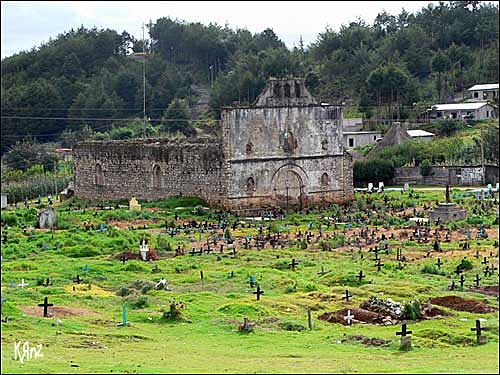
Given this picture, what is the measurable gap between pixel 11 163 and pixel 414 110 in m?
29.8

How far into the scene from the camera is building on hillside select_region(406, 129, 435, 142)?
2590 inches

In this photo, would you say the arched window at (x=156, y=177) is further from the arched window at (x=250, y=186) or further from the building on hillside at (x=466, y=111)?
the building on hillside at (x=466, y=111)

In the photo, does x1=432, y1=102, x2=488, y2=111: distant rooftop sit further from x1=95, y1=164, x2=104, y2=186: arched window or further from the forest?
x1=95, y1=164, x2=104, y2=186: arched window

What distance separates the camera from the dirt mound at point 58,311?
21.9 metres

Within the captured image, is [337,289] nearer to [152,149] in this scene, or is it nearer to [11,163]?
[152,149]

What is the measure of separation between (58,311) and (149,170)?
28.9 meters

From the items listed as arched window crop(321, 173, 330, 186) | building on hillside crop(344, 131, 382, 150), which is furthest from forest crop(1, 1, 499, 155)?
arched window crop(321, 173, 330, 186)

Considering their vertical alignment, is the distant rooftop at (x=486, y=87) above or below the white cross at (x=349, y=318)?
above

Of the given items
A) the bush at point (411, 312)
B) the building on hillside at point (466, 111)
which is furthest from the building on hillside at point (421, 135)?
the bush at point (411, 312)

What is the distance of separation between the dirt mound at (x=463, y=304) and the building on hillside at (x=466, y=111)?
48.3 metres

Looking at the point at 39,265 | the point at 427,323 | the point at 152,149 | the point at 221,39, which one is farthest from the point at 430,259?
the point at 221,39

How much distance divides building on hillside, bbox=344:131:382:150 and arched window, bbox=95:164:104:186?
20351mm

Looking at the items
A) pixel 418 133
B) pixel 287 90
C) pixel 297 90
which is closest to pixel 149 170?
pixel 287 90

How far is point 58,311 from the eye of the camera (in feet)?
73.6
